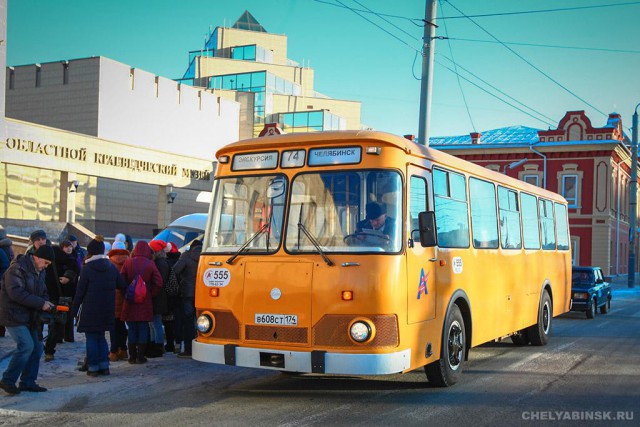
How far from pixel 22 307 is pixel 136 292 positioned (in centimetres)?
233

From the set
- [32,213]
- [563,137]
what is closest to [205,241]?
[32,213]

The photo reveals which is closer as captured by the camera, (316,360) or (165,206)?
(316,360)

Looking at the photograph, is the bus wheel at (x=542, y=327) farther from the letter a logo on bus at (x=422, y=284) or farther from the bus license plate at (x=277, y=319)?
the bus license plate at (x=277, y=319)

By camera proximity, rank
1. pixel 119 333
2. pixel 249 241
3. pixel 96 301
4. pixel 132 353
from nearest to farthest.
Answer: pixel 249 241
pixel 96 301
pixel 132 353
pixel 119 333

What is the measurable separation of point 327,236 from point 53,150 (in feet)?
106

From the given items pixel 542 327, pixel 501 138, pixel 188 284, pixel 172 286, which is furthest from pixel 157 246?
pixel 501 138

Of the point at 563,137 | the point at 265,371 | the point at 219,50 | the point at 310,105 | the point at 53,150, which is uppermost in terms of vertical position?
the point at 219,50

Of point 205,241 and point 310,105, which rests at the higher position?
point 310,105

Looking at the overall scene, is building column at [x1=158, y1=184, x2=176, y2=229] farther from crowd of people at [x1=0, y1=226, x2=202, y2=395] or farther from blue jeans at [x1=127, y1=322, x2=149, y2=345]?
blue jeans at [x1=127, y1=322, x2=149, y2=345]

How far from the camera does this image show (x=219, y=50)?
3246 inches

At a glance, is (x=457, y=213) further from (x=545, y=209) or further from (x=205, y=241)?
(x=545, y=209)

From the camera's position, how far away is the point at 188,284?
37.9ft

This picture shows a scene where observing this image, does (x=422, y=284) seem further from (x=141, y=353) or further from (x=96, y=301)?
(x=141, y=353)

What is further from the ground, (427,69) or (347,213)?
(427,69)
